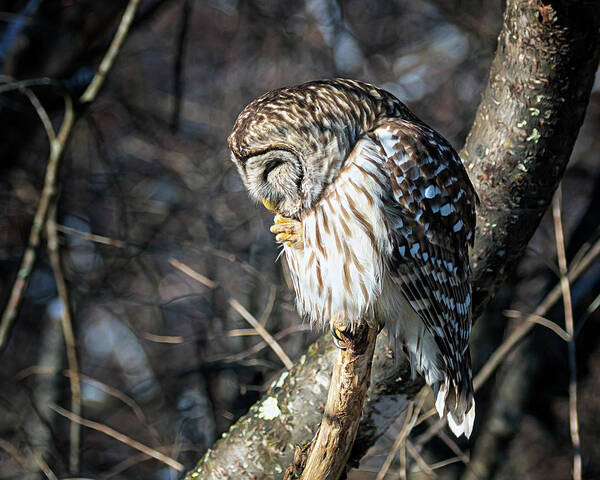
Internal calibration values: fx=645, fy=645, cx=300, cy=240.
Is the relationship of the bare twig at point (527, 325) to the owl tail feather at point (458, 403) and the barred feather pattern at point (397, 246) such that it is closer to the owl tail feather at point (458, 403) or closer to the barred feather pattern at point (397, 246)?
the owl tail feather at point (458, 403)

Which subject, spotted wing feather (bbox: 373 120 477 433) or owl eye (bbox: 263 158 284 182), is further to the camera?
owl eye (bbox: 263 158 284 182)

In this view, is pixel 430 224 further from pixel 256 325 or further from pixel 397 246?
pixel 256 325

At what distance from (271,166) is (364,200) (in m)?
0.41

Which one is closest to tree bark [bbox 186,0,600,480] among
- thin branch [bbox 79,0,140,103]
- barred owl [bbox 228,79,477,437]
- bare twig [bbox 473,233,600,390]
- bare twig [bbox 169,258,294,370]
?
barred owl [bbox 228,79,477,437]

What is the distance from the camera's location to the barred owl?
2.39m

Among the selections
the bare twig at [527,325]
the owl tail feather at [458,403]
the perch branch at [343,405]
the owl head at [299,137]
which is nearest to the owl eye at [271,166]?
the owl head at [299,137]

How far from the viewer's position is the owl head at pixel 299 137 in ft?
7.91

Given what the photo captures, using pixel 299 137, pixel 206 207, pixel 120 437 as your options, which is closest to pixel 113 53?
pixel 299 137

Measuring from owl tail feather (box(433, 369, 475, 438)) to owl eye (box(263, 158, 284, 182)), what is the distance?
1127 mm

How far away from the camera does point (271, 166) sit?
2.53 meters

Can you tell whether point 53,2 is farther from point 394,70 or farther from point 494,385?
point 494,385

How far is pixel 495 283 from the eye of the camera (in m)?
3.03

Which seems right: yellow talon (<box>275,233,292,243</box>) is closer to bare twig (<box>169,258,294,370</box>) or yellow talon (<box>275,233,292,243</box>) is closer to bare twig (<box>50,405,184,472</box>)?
bare twig (<box>169,258,294,370</box>)

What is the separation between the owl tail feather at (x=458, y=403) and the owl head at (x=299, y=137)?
97 centimetres
